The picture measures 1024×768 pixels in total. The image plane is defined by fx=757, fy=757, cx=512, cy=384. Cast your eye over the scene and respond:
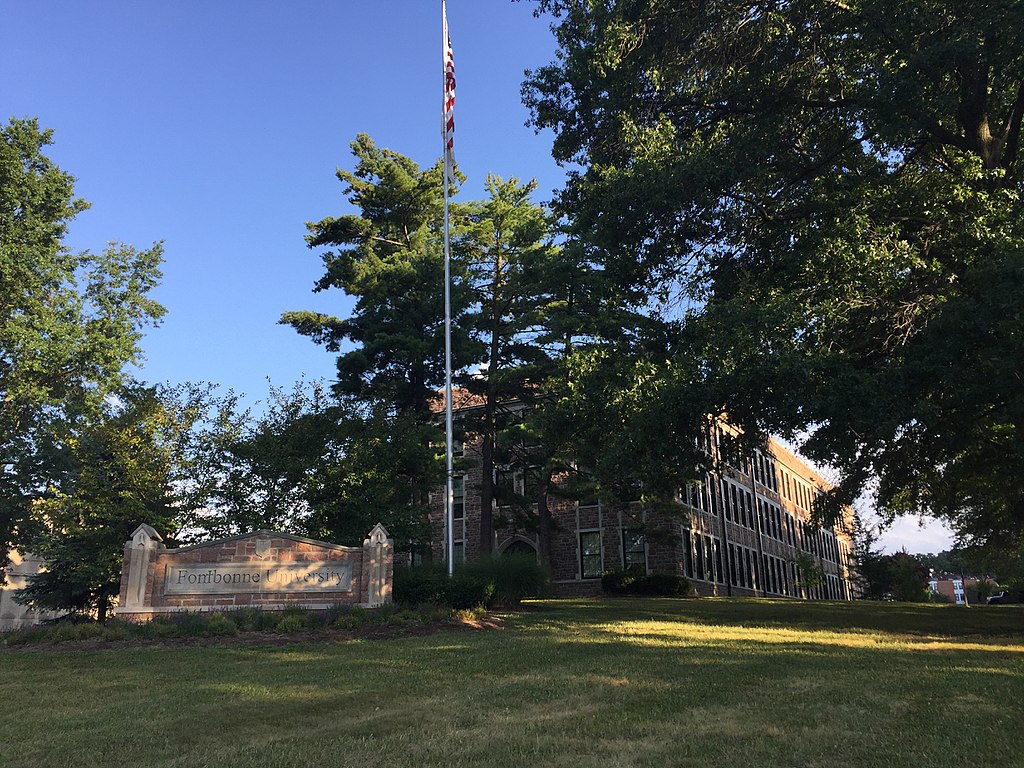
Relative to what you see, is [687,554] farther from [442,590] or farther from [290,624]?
[290,624]

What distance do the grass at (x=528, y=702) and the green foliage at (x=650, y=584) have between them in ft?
63.9

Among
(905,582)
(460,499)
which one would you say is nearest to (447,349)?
(460,499)

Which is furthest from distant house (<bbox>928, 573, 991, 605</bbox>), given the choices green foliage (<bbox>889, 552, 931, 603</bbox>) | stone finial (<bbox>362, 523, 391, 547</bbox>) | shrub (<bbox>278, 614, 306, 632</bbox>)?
shrub (<bbox>278, 614, 306, 632</bbox>)

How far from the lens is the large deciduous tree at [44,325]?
2942cm

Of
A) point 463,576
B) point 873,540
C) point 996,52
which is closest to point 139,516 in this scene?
point 463,576

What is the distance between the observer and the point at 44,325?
29.2m

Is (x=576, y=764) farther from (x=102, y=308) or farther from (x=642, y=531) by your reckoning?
(x=102, y=308)

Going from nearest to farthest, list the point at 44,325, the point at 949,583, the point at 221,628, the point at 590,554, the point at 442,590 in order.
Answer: the point at 221,628, the point at 442,590, the point at 44,325, the point at 590,554, the point at 949,583

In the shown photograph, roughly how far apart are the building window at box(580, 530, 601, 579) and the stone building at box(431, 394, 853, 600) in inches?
2.0

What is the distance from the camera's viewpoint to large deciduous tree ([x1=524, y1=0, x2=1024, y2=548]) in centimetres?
1236

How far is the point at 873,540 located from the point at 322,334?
35.0 metres

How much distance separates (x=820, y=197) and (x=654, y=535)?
63.9 ft

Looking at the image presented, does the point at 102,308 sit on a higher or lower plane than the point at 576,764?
higher

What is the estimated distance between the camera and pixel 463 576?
692 inches
